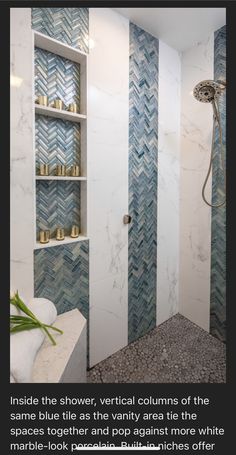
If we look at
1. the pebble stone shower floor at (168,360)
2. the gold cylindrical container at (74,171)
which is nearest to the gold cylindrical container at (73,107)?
the gold cylindrical container at (74,171)

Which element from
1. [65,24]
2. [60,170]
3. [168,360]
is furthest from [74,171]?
[168,360]

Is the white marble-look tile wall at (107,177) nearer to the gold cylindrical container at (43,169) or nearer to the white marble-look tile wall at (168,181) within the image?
the gold cylindrical container at (43,169)

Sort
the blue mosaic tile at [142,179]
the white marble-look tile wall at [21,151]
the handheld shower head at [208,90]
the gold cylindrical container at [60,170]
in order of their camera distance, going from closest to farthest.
Result: 1. the white marble-look tile wall at [21,151]
2. the gold cylindrical container at [60,170]
3. the handheld shower head at [208,90]
4. the blue mosaic tile at [142,179]

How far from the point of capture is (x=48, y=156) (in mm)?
1150

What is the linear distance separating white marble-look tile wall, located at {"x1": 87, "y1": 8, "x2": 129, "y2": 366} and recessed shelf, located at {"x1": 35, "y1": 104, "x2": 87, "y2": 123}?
0.23ft

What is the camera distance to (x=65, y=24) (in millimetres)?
1104

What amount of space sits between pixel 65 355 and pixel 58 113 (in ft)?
3.46

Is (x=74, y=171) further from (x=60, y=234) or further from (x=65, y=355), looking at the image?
(x=65, y=355)

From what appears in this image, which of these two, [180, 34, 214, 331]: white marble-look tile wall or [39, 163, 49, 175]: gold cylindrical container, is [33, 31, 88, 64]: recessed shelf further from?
[180, 34, 214, 331]: white marble-look tile wall

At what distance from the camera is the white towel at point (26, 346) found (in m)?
0.73

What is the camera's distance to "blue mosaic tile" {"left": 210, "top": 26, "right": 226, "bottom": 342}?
4.73 ft

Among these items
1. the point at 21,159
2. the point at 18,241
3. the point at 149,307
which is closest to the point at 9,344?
the point at 18,241

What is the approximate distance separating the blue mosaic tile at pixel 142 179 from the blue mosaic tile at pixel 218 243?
0.39 meters
